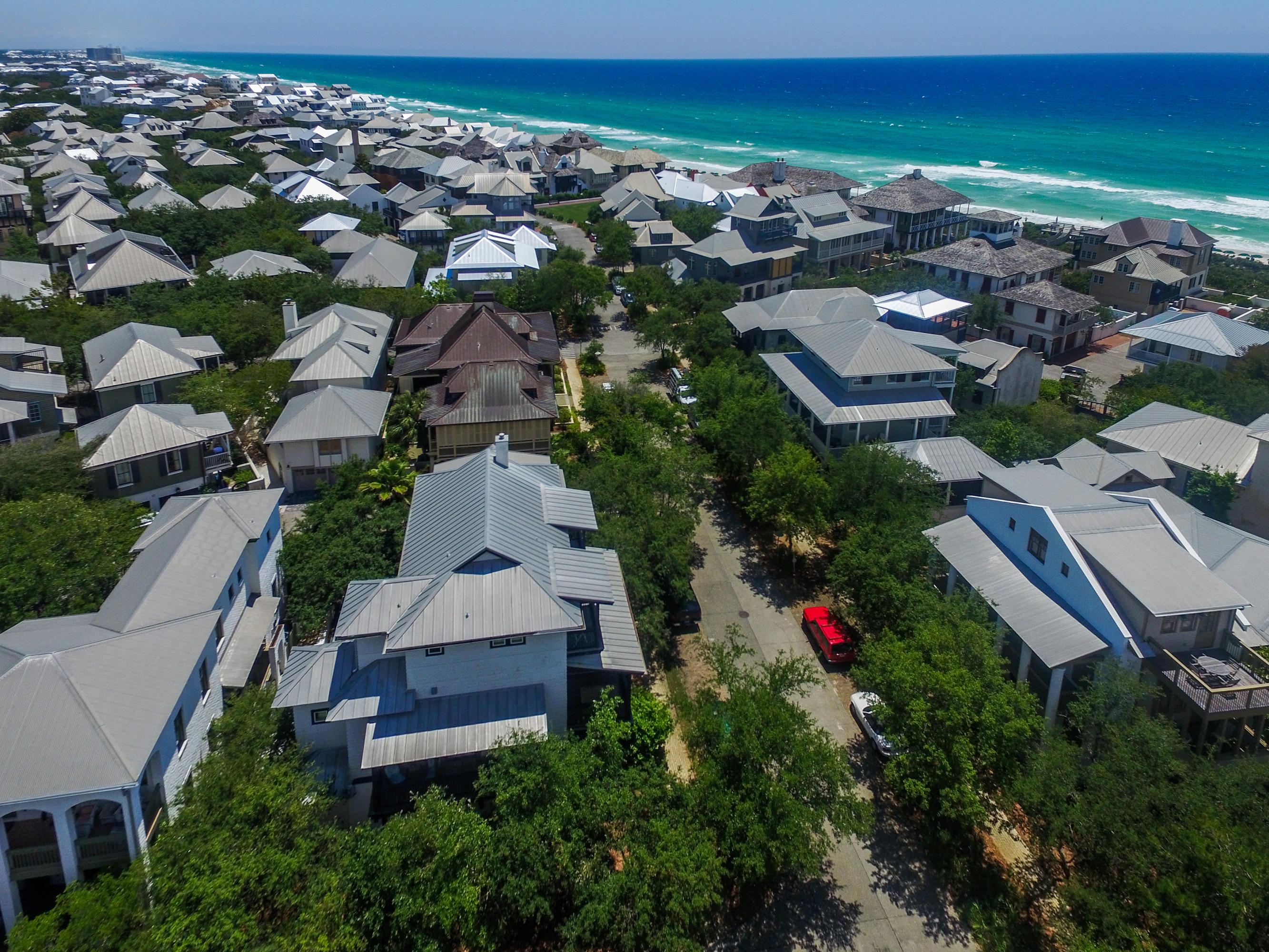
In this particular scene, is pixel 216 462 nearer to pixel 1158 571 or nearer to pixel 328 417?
pixel 328 417

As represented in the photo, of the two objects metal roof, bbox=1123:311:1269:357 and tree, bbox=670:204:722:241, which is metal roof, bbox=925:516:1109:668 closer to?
metal roof, bbox=1123:311:1269:357

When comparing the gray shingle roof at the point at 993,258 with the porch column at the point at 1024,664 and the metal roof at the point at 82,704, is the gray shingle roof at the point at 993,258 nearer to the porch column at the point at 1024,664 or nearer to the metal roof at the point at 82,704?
the porch column at the point at 1024,664

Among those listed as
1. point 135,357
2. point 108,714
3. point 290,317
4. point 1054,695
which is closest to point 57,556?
point 108,714

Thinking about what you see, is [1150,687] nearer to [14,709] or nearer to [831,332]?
[831,332]

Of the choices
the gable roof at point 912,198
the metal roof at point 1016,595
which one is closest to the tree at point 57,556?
the metal roof at point 1016,595

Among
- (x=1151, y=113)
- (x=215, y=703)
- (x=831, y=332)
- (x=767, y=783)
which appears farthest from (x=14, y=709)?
(x=1151, y=113)

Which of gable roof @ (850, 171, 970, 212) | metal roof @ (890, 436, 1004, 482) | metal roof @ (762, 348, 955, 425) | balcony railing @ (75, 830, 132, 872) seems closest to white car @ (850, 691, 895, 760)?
metal roof @ (890, 436, 1004, 482)
